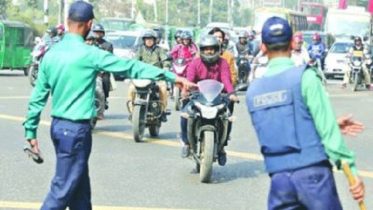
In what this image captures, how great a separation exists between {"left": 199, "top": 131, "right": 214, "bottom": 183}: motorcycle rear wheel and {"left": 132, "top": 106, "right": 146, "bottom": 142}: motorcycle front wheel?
141 inches

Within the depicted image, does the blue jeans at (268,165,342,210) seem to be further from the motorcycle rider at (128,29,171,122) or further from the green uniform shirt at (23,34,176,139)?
the motorcycle rider at (128,29,171,122)

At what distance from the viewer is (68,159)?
7457 millimetres

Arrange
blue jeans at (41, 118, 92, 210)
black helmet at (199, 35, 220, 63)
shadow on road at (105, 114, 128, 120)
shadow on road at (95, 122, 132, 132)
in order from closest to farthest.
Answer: blue jeans at (41, 118, 92, 210)
black helmet at (199, 35, 220, 63)
shadow on road at (95, 122, 132, 132)
shadow on road at (105, 114, 128, 120)

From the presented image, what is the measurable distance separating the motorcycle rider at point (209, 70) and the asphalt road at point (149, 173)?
0.41 metres

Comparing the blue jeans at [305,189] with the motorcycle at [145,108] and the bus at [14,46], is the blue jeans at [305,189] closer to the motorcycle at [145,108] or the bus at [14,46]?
the motorcycle at [145,108]

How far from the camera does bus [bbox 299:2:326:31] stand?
77375 mm

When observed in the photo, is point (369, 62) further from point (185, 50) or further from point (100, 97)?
point (100, 97)

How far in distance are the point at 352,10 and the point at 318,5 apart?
74.2 ft

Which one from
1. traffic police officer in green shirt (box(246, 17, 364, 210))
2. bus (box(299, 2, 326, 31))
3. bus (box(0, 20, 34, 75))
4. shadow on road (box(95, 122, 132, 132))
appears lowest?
bus (box(299, 2, 326, 31))

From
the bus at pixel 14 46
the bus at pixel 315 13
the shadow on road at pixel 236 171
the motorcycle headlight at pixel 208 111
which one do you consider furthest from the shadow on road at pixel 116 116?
the bus at pixel 315 13

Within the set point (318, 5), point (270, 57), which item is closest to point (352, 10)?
point (318, 5)

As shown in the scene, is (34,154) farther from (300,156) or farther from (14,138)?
(14,138)

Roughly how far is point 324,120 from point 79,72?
226 centimetres

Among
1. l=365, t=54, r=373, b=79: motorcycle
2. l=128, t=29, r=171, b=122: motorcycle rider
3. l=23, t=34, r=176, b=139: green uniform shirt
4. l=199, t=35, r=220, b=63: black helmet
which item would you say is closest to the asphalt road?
l=128, t=29, r=171, b=122: motorcycle rider
